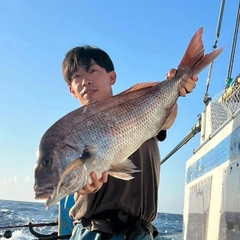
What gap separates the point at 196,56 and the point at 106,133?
897mm

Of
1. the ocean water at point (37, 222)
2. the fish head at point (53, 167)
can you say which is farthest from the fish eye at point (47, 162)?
the ocean water at point (37, 222)

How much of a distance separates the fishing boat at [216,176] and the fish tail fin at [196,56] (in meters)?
0.66

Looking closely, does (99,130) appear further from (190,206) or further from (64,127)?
(190,206)

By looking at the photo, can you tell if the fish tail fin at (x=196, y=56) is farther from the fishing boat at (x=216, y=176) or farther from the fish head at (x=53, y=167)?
the fish head at (x=53, y=167)

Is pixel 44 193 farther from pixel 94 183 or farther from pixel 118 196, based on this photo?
pixel 118 196

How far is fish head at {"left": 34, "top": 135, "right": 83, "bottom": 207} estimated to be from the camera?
2.25 meters

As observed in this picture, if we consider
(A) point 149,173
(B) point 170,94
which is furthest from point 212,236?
(B) point 170,94

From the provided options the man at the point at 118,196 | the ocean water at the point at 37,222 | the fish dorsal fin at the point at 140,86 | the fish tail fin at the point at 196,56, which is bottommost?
the ocean water at the point at 37,222

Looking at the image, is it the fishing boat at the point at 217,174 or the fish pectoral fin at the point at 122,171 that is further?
the fishing boat at the point at 217,174

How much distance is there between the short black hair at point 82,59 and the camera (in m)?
3.29

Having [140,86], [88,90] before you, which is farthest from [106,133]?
[88,90]

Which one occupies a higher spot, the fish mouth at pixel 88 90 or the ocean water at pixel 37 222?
the fish mouth at pixel 88 90

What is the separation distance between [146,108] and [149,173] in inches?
21.5

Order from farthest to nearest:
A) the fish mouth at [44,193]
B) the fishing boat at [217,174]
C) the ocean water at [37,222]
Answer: the ocean water at [37,222], the fishing boat at [217,174], the fish mouth at [44,193]
